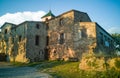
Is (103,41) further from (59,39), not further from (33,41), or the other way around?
(33,41)

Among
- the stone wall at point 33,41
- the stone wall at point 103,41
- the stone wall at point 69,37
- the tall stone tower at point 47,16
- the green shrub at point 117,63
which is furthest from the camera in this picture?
the tall stone tower at point 47,16

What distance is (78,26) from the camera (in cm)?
3400

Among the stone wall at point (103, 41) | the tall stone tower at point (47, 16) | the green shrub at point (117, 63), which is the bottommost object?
the green shrub at point (117, 63)

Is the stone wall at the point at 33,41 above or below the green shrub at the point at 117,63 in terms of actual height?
above

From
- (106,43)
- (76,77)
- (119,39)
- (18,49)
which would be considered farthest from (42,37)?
(119,39)

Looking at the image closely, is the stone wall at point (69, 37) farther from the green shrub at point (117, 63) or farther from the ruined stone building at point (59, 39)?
the green shrub at point (117, 63)

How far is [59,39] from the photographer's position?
37.3 m

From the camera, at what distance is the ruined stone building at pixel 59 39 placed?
32625 mm

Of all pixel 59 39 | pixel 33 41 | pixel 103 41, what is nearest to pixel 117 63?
pixel 103 41

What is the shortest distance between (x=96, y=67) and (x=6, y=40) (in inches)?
1373

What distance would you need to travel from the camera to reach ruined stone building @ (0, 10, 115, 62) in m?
32.6

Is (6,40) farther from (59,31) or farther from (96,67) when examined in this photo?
(96,67)

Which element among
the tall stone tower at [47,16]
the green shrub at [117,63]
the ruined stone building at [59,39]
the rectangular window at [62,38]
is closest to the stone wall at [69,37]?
the ruined stone building at [59,39]

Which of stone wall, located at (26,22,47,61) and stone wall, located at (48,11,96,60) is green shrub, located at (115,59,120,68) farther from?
stone wall, located at (26,22,47,61)
